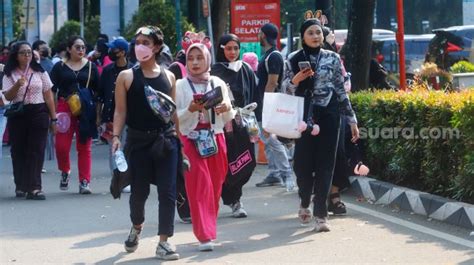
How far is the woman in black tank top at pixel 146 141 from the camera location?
8391 mm

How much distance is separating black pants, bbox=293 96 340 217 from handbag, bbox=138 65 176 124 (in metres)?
1.58

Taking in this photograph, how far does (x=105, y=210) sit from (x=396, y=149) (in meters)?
3.01

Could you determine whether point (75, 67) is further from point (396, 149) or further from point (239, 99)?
point (396, 149)

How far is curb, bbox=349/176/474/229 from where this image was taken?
31.0ft

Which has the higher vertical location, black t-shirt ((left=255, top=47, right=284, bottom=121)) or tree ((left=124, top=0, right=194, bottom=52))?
tree ((left=124, top=0, right=194, bottom=52))

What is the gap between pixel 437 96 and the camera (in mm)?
10758

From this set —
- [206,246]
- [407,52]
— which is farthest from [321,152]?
[407,52]

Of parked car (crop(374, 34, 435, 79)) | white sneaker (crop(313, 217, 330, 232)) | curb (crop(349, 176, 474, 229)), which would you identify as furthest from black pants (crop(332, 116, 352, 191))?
parked car (crop(374, 34, 435, 79))

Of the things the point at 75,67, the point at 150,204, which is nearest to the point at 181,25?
the point at 75,67

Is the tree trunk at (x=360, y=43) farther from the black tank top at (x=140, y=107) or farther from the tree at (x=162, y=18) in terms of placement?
the tree at (x=162, y=18)

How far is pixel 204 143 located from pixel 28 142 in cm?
429

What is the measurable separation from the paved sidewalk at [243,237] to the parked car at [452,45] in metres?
16.8

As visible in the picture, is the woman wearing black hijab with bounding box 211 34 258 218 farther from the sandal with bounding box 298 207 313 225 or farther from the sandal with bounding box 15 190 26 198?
the sandal with bounding box 15 190 26 198

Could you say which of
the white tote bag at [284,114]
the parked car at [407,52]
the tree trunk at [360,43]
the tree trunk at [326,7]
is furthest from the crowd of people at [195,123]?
the parked car at [407,52]
